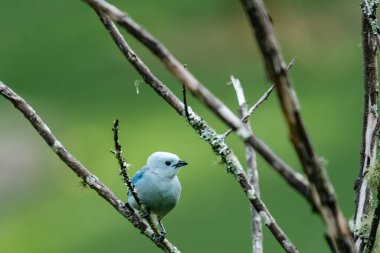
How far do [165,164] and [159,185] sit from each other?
0.27 m

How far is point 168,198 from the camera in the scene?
3.62 meters

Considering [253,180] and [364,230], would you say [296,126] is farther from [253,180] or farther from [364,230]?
[253,180]

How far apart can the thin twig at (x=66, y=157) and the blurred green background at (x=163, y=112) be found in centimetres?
596

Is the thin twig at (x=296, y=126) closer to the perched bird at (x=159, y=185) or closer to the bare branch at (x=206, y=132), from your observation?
the bare branch at (x=206, y=132)

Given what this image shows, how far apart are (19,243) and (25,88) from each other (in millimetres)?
3408

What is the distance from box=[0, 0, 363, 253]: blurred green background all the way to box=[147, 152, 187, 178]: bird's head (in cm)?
408

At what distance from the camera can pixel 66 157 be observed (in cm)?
196

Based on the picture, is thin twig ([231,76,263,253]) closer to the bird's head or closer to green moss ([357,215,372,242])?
green moss ([357,215,372,242])

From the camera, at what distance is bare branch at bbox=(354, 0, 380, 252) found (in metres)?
1.95


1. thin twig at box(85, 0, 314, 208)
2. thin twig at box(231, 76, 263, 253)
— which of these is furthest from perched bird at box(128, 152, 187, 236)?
thin twig at box(85, 0, 314, 208)

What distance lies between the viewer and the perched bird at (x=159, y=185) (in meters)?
3.56

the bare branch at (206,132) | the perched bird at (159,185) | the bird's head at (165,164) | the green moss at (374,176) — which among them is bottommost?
the green moss at (374,176)

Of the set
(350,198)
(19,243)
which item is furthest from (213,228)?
(19,243)

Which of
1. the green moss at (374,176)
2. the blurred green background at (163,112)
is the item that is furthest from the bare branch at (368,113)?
the blurred green background at (163,112)
